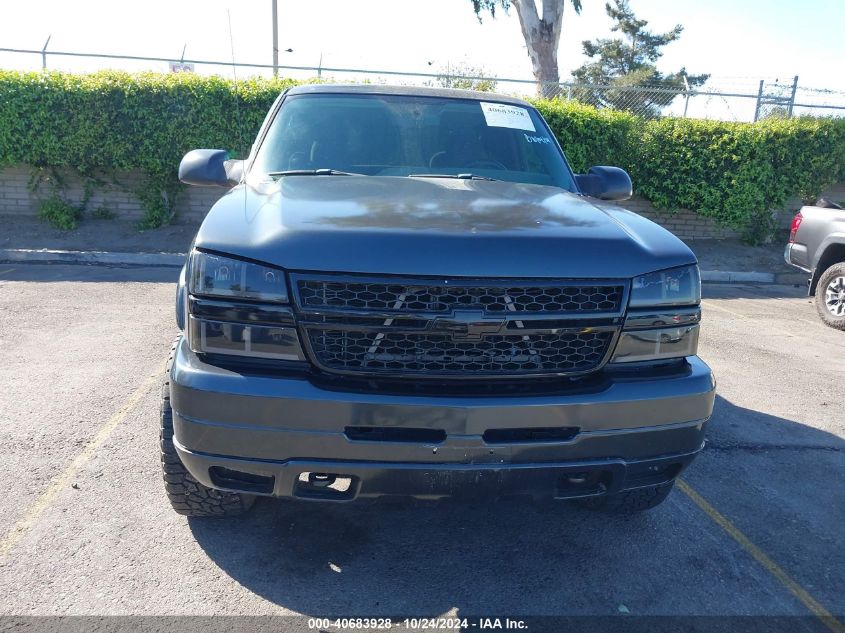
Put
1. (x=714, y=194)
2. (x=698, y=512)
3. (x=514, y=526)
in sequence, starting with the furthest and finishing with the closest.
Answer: (x=714, y=194) < (x=698, y=512) < (x=514, y=526)

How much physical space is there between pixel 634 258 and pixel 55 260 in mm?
9481

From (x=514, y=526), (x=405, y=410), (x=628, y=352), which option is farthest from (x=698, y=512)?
(x=405, y=410)

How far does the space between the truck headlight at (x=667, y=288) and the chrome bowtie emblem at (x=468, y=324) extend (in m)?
0.52

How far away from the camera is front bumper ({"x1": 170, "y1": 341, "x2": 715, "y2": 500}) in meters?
2.21

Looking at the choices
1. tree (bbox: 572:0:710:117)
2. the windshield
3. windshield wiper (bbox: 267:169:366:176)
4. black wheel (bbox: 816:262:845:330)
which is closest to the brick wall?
the windshield

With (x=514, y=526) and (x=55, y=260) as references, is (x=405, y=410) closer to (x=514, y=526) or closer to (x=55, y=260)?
(x=514, y=526)

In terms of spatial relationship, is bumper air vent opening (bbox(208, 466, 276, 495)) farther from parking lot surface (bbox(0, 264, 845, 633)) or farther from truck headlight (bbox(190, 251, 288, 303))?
truck headlight (bbox(190, 251, 288, 303))

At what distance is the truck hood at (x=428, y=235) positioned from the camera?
2.26 metres

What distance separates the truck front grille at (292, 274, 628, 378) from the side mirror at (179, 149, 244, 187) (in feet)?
5.46

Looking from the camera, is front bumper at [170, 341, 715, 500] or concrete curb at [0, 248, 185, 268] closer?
front bumper at [170, 341, 715, 500]

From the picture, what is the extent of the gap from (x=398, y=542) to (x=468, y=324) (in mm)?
1235

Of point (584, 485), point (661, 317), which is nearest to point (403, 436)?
point (584, 485)

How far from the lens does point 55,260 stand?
9.76 metres

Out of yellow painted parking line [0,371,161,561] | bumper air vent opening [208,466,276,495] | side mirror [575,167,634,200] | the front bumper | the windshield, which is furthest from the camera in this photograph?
side mirror [575,167,634,200]
